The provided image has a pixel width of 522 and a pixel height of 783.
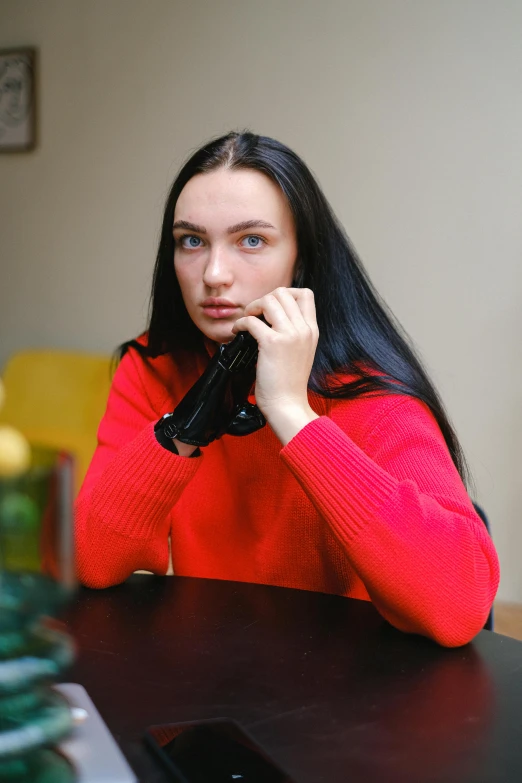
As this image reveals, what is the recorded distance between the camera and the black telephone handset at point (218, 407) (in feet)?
3.84

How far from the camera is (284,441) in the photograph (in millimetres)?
1068

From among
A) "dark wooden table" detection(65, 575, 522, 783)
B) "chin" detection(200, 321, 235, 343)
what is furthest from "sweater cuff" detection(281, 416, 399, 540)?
"chin" detection(200, 321, 235, 343)

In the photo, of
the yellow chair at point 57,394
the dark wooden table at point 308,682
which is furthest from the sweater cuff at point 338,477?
→ the yellow chair at point 57,394

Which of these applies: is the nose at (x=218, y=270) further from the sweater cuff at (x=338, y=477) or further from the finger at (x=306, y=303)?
the sweater cuff at (x=338, y=477)

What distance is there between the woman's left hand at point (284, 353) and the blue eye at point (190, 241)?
0.16m

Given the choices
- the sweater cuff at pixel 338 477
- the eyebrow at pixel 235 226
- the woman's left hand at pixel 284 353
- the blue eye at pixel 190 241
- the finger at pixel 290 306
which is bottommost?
the sweater cuff at pixel 338 477

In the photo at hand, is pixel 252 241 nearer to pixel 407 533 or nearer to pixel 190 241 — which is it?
pixel 190 241

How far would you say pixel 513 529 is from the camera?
281 cm

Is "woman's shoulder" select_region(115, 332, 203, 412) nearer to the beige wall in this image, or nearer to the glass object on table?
the glass object on table

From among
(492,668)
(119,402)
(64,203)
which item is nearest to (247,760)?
(492,668)

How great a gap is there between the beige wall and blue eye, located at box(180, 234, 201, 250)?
67.3 inches

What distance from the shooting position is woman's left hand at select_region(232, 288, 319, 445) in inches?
42.9

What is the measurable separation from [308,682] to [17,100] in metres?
3.54

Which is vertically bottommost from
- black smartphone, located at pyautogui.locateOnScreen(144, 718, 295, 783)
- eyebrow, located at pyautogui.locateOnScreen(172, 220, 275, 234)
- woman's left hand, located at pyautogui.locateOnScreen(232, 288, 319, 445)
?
black smartphone, located at pyautogui.locateOnScreen(144, 718, 295, 783)
